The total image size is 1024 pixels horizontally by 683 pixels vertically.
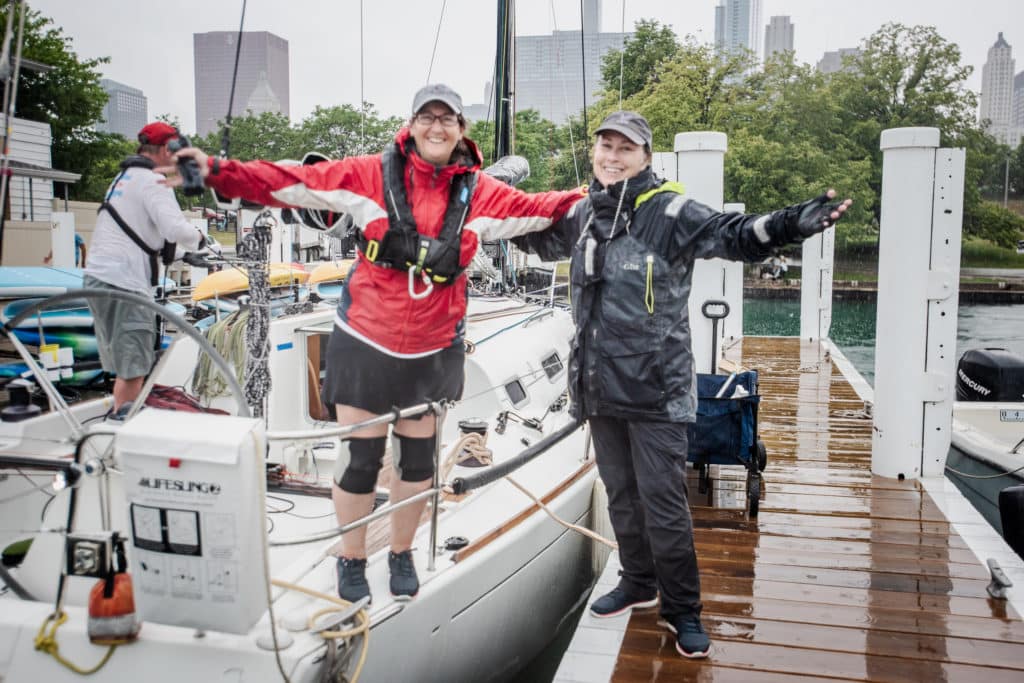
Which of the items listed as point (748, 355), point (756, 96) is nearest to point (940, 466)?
point (748, 355)

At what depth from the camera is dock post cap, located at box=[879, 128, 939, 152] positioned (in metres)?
4.47

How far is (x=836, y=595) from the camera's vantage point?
3.42 m

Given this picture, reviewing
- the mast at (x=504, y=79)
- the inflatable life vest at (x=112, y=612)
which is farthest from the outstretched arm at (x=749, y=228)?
the mast at (x=504, y=79)

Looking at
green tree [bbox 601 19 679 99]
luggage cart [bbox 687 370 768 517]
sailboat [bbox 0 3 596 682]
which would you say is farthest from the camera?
green tree [bbox 601 19 679 99]

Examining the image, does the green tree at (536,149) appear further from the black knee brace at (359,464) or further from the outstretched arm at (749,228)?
the black knee brace at (359,464)

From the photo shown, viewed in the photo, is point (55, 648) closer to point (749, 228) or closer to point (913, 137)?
point (749, 228)

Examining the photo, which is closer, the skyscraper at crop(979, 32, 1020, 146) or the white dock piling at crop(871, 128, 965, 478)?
the white dock piling at crop(871, 128, 965, 478)

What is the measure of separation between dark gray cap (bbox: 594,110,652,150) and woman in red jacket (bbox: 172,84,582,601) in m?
0.51

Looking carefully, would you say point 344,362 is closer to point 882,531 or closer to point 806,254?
point 882,531

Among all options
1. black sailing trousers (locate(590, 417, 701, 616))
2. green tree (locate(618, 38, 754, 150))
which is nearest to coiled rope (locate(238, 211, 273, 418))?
black sailing trousers (locate(590, 417, 701, 616))

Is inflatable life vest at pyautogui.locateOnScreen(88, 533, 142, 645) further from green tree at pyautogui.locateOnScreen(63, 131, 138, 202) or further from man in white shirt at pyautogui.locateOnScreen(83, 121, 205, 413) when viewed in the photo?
green tree at pyautogui.locateOnScreen(63, 131, 138, 202)

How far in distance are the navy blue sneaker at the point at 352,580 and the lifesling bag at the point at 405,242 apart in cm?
96

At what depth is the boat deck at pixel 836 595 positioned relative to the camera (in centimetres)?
289

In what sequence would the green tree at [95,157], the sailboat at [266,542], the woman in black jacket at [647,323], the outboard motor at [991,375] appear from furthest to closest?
the green tree at [95,157] → the outboard motor at [991,375] → the woman in black jacket at [647,323] → the sailboat at [266,542]
